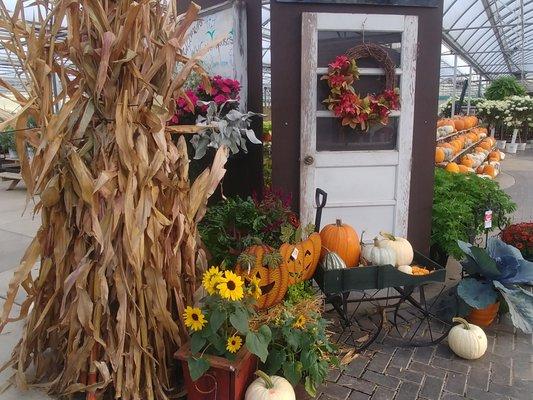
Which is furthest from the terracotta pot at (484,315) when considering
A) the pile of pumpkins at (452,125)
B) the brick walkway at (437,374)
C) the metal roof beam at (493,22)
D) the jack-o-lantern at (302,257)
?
the metal roof beam at (493,22)

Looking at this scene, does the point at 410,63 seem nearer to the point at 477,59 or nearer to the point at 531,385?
the point at 531,385

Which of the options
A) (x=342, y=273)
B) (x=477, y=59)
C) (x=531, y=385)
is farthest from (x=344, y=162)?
(x=477, y=59)

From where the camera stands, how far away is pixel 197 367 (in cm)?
207

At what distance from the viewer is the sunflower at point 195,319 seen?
6.93 feet

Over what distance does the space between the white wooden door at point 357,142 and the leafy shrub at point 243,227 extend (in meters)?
0.71

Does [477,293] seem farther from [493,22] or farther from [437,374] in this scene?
[493,22]

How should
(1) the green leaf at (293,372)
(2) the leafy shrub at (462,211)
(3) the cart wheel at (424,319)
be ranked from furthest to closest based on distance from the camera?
(2) the leafy shrub at (462,211), (3) the cart wheel at (424,319), (1) the green leaf at (293,372)

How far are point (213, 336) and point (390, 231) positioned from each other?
2165 millimetres

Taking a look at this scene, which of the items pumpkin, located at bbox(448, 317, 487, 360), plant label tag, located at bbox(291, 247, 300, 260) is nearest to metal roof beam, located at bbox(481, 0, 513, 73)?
pumpkin, located at bbox(448, 317, 487, 360)

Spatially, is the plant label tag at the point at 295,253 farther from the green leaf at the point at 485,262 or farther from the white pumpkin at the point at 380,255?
the green leaf at the point at 485,262

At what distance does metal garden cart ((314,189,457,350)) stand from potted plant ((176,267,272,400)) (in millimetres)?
776

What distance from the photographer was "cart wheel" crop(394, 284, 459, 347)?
3.03 meters

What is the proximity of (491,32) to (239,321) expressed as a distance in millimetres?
20930

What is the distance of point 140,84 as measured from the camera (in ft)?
6.76
